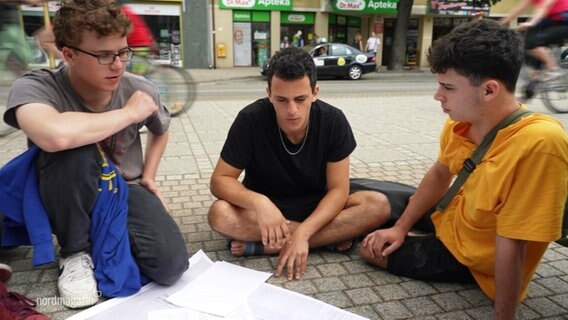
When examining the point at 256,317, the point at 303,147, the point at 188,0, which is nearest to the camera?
the point at 256,317

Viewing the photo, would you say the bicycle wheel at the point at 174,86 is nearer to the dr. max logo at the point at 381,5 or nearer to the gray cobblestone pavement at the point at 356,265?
the gray cobblestone pavement at the point at 356,265

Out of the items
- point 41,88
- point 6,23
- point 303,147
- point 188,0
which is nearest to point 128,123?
point 41,88

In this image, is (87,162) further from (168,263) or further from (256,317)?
(256,317)

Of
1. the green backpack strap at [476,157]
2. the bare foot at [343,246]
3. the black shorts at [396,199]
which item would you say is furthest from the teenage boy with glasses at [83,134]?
the green backpack strap at [476,157]

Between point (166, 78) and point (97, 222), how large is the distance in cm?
449

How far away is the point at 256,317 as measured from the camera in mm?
2051

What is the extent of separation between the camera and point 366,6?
25094mm

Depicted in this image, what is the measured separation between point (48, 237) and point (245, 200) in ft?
3.16

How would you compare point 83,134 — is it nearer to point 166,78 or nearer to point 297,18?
point 166,78

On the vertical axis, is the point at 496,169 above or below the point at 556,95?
above

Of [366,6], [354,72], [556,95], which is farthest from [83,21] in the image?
[366,6]

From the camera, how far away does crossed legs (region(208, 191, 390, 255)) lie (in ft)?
8.65

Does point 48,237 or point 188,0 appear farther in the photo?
point 188,0

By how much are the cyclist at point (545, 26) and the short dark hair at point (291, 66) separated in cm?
406
